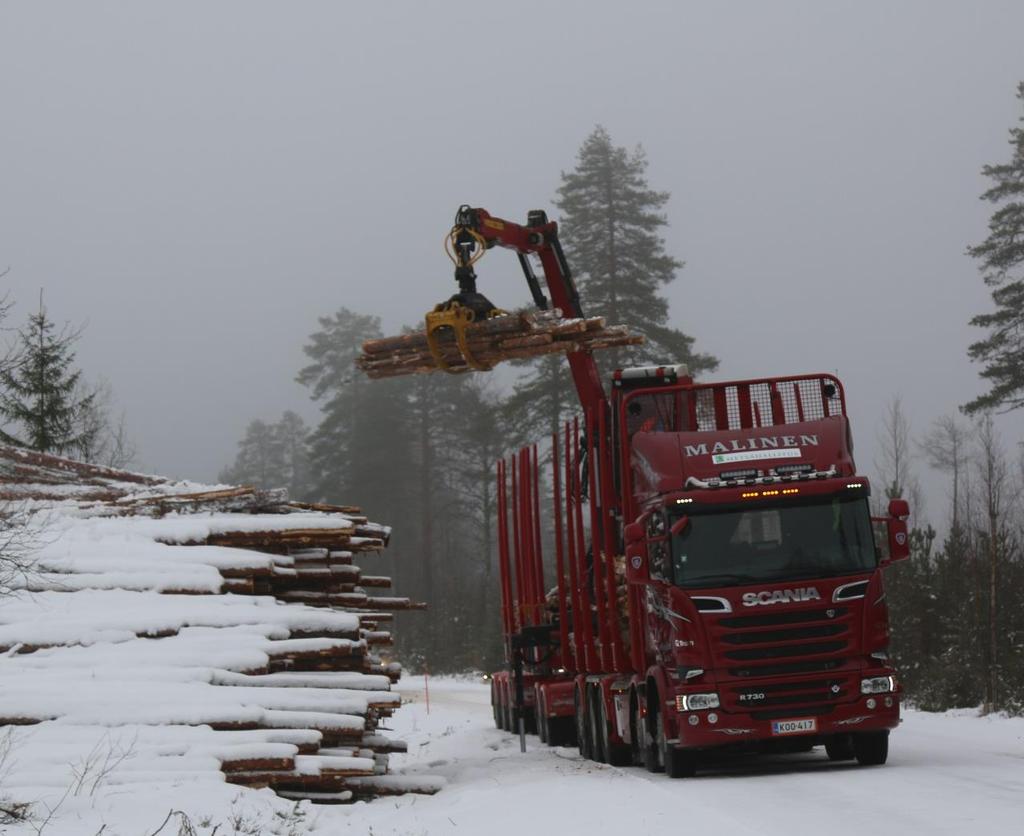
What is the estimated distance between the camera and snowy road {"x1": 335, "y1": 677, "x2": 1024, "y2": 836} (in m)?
10.7

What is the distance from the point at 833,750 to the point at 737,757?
1746 millimetres

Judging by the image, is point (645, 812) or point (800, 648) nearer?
point (645, 812)

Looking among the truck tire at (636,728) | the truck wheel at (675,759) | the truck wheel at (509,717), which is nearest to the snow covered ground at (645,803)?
the truck wheel at (675,759)

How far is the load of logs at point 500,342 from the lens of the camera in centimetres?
1795

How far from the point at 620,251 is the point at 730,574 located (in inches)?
1440

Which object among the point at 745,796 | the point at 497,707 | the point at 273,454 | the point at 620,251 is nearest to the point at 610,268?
the point at 620,251

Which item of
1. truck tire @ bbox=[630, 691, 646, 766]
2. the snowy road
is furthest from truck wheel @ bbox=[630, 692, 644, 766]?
the snowy road

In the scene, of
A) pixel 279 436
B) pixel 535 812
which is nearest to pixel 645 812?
pixel 535 812

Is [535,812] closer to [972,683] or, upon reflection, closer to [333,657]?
[333,657]

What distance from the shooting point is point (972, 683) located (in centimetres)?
2544

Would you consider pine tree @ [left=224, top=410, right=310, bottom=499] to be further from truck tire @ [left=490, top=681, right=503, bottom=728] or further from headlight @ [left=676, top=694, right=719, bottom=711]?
headlight @ [left=676, top=694, right=719, bottom=711]

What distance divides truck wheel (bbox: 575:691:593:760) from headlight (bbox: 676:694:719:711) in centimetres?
448

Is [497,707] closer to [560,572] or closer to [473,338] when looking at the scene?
[560,572]

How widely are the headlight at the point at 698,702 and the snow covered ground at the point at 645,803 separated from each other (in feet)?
2.36
